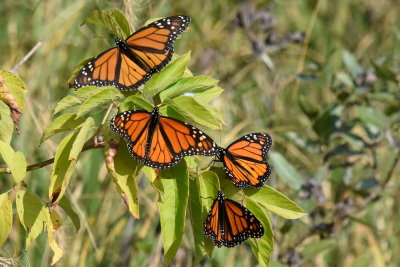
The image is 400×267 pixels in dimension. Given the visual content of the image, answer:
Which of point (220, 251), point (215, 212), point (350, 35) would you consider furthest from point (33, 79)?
point (350, 35)

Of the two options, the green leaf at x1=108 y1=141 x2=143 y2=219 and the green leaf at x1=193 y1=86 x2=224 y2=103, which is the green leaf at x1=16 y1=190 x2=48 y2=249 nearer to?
the green leaf at x1=108 y1=141 x2=143 y2=219

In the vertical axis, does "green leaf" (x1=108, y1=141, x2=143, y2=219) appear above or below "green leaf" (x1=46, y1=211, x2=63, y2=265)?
above

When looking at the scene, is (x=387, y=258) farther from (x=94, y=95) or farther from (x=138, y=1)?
(x=94, y=95)

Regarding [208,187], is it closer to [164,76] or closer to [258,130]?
[164,76]

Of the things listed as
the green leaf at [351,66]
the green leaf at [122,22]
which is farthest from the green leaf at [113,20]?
the green leaf at [351,66]

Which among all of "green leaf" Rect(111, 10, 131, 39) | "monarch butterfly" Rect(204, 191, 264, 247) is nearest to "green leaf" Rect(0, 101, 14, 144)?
"green leaf" Rect(111, 10, 131, 39)

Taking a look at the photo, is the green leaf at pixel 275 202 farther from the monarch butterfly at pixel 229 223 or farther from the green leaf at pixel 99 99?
the green leaf at pixel 99 99
